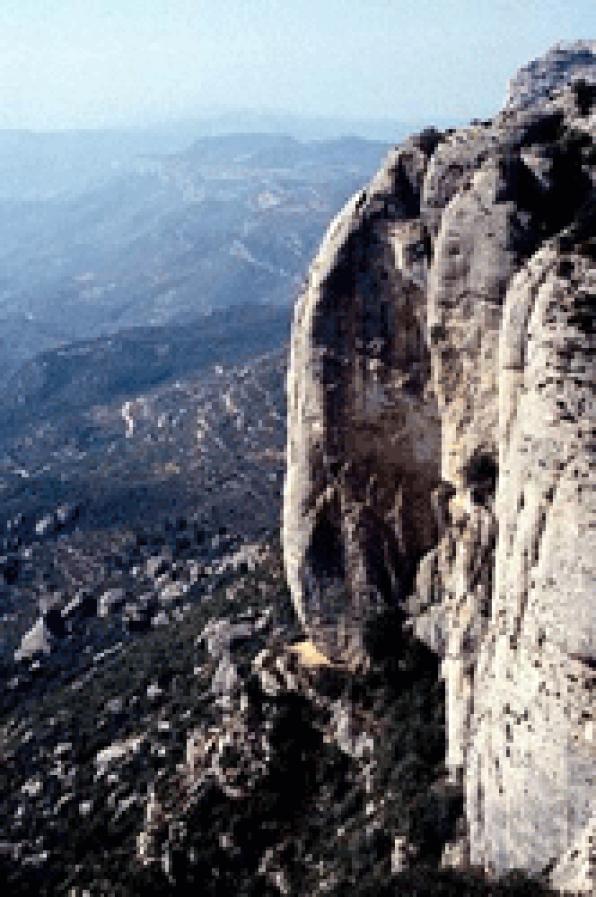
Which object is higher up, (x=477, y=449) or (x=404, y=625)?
(x=477, y=449)

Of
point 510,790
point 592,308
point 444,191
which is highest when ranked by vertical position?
point 444,191

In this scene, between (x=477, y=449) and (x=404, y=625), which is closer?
(x=477, y=449)

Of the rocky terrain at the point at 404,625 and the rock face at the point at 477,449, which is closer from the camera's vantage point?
the rock face at the point at 477,449

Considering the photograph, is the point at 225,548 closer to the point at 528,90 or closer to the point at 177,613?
the point at 177,613

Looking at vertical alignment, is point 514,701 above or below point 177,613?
above

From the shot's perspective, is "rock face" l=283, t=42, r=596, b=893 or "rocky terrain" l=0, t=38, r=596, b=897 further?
"rocky terrain" l=0, t=38, r=596, b=897

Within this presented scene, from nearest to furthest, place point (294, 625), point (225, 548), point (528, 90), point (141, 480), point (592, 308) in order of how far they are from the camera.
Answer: point (592, 308) < point (294, 625) < point (225, 548) < point (528, 90) < point (141, 480)

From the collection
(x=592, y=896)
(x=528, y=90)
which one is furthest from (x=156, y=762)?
(x=528, y=90)

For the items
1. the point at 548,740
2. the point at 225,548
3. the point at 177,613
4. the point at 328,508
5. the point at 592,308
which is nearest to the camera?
the point at 548,740
